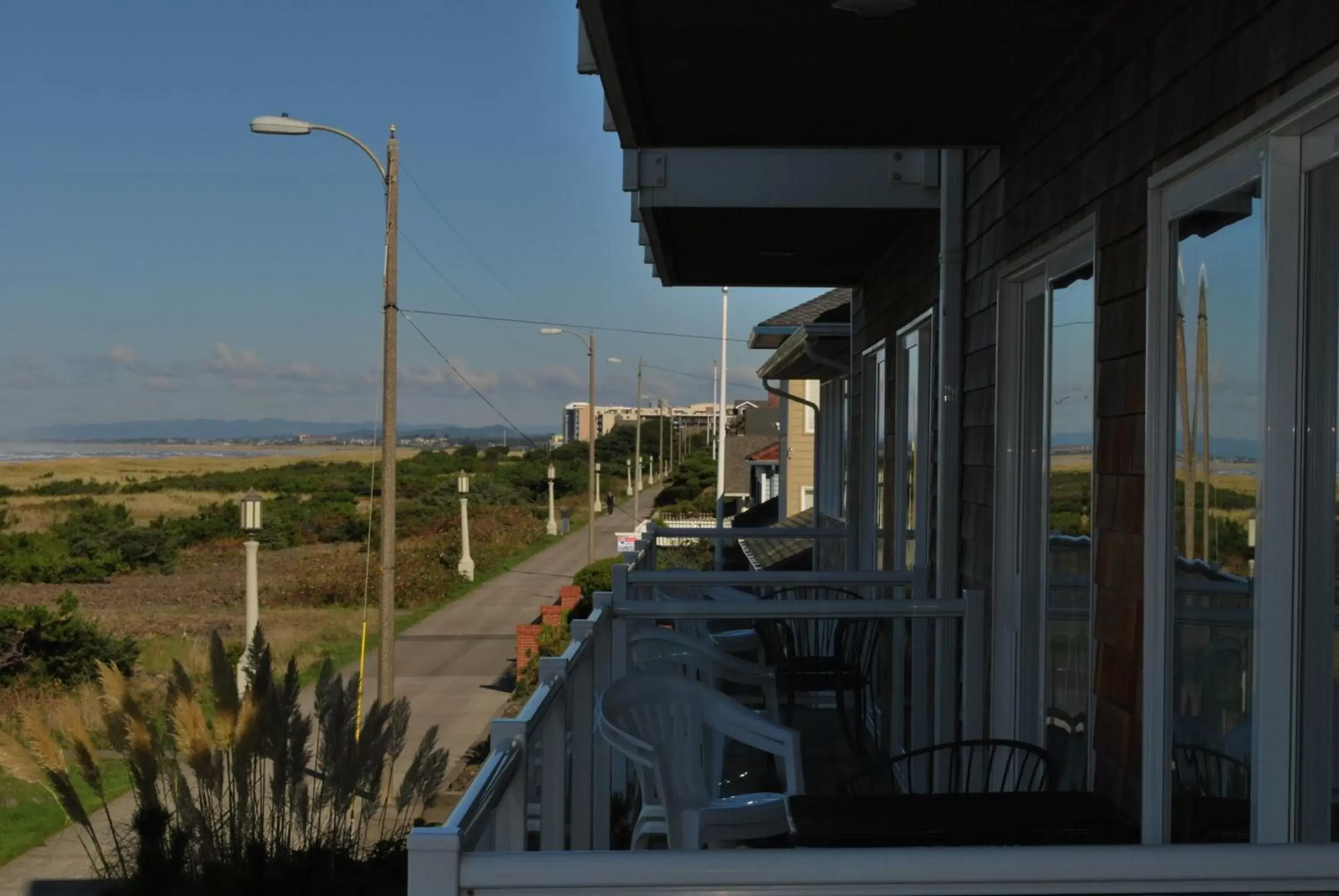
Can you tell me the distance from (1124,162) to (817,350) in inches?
303

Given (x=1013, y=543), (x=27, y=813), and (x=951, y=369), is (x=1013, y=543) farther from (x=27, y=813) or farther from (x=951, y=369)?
(x=27, y=813)

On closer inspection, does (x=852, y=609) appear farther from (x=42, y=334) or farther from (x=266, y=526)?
(x=42, y=334)

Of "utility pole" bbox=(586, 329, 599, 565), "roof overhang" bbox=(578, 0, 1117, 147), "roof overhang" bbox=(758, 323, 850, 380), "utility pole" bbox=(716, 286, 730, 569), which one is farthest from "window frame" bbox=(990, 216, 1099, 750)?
"utility pole" bbox=(586, 329, 599, 565)

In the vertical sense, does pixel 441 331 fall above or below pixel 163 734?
above

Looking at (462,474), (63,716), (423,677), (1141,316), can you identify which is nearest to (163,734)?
(63,716)

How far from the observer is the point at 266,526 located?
4831 cm

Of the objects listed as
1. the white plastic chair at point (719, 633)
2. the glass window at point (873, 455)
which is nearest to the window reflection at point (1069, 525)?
the white plastic chair at point (719, 633)

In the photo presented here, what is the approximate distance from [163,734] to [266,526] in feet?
147

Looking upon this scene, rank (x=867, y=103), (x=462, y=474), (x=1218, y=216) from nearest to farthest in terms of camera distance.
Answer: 1. (x=1218, y=216)
2. (x=867, y=103)
3. (x=462, y=474)

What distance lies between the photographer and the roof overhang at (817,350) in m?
10.1

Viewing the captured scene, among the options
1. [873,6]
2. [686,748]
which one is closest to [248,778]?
[686,748]

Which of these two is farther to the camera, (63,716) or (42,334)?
(42,334)

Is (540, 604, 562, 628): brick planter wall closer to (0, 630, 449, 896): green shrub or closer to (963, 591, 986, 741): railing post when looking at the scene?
(0, 630, 449, 896): green shrub

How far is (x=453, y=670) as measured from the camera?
2142cm
